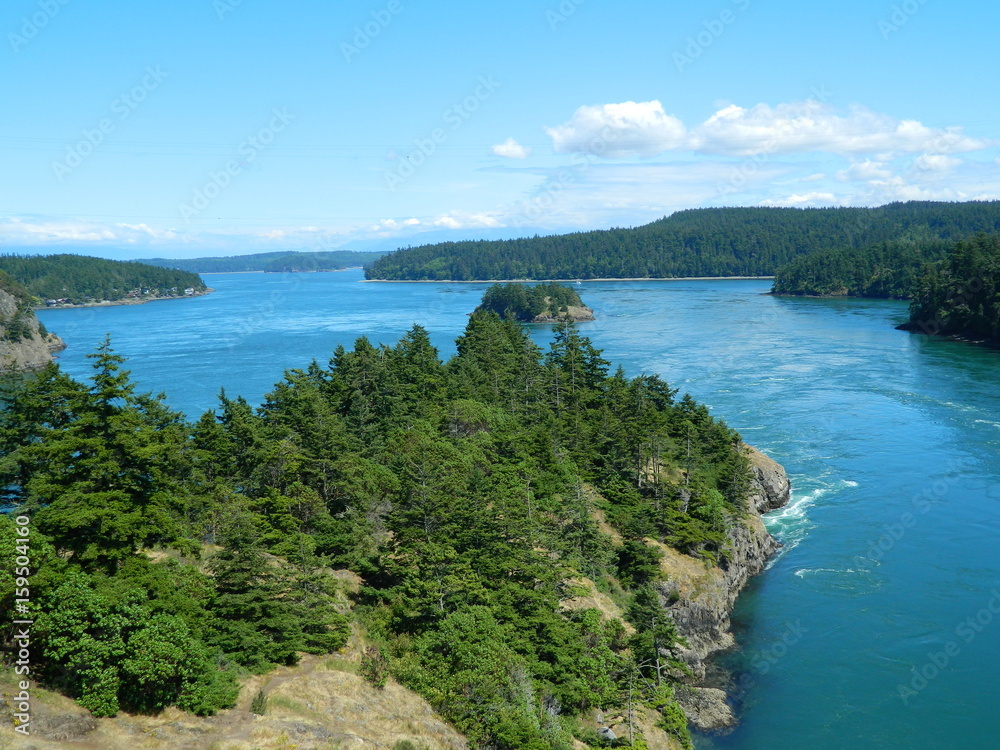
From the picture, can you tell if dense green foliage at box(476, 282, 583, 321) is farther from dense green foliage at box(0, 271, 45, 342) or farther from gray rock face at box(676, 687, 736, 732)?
gray rock face at box(676, 687, 736, 732)

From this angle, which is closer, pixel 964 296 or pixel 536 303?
pixel 964 296

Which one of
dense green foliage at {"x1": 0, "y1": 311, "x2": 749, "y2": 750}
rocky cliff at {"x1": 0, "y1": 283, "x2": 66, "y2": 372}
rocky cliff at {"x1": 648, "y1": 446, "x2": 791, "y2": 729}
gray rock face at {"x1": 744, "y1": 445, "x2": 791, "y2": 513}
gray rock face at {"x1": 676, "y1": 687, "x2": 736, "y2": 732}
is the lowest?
gray rock face at {"x1": 676, "y1": 687, "x2": 736, "y2": 732}

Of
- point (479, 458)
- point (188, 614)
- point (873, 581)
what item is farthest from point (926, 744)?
point (188, 614)

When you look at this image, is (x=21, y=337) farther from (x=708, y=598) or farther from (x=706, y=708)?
(x=706, y=708)

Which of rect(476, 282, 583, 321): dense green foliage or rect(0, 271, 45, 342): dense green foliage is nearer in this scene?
rect(0, 271, 45, 342): dense green foliage

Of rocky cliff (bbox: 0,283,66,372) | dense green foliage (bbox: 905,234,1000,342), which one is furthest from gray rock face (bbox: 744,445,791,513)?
rocky cliff (bbox: 0,283,66,372)

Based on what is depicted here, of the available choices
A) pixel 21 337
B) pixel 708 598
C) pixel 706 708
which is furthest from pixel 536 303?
pixel 706 708
